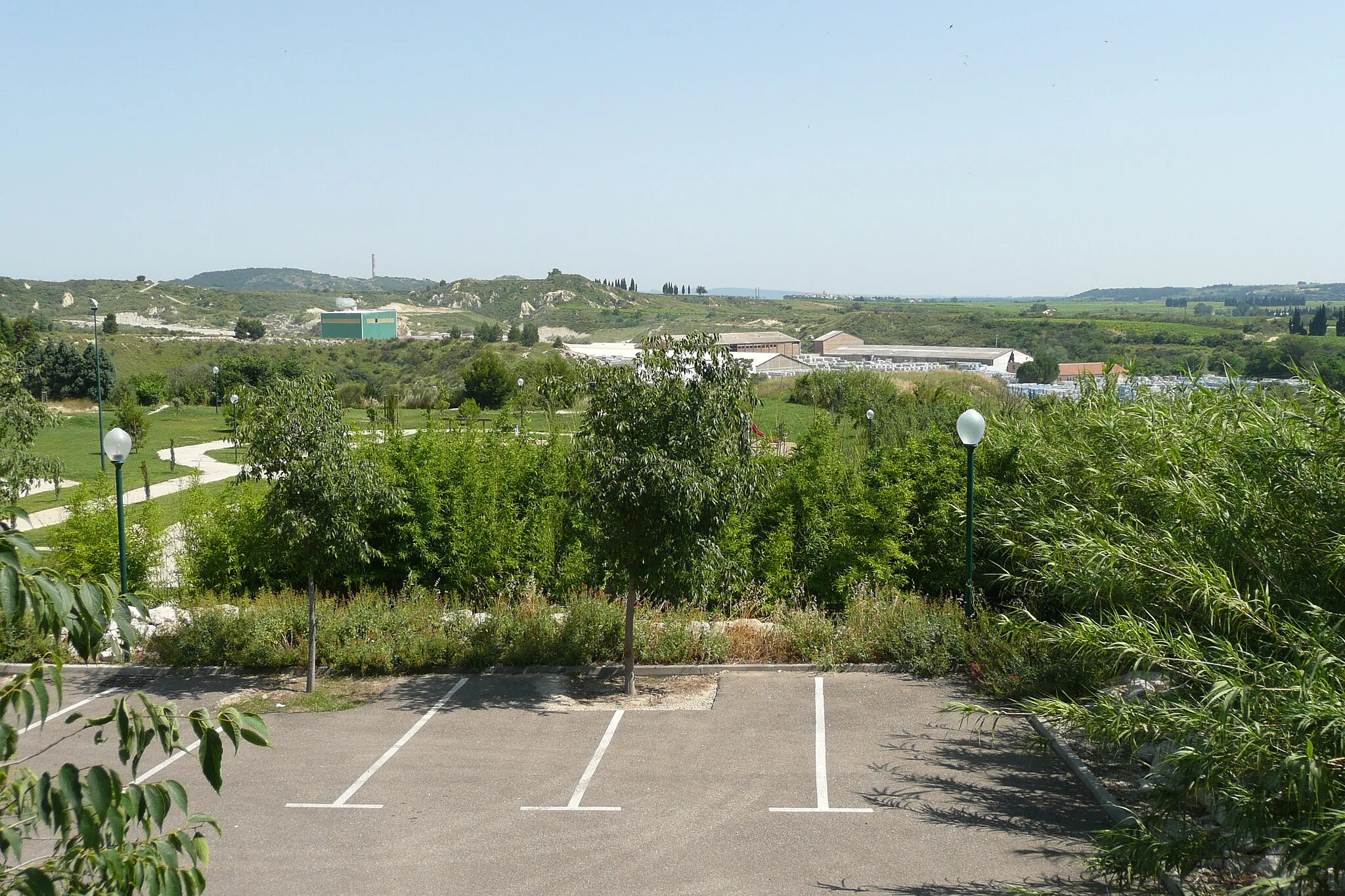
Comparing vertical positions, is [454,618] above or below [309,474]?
below

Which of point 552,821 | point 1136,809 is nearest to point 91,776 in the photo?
point 552,821

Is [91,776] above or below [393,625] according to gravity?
above

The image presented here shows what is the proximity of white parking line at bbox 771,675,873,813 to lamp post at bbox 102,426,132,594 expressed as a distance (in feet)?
25.7

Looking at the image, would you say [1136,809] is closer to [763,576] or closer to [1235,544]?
[1235,544]

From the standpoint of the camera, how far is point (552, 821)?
7.96 meters

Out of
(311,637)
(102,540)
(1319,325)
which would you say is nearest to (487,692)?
(311,637)

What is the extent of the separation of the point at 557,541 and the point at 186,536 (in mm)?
5316

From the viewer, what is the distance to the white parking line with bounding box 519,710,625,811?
8.19 metres

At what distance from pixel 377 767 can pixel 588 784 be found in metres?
1.99

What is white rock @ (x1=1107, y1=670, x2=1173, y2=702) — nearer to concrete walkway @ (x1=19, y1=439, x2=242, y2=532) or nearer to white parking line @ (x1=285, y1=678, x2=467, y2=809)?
white parking line @ (x1=285, y1=678, x2=467, y2=809)

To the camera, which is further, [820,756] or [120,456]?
[120,456]

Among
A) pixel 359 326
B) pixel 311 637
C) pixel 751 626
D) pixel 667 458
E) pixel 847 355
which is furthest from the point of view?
pixel 359 326

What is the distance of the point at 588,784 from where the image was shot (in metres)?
8.68

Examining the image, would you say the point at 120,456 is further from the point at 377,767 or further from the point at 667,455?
the point at 667,455
